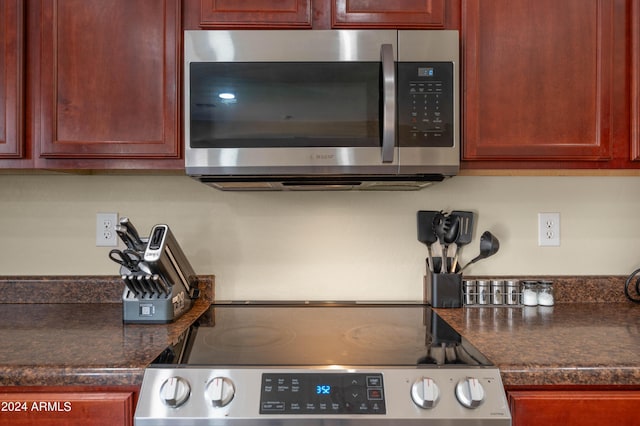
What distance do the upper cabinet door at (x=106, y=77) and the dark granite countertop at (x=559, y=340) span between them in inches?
39.9

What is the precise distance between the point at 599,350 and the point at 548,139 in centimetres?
57

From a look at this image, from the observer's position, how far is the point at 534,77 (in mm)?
1202

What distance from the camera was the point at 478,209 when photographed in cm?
153

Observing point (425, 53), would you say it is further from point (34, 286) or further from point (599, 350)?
point (34, 286)

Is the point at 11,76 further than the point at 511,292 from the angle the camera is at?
No

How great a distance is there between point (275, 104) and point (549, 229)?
1.06m

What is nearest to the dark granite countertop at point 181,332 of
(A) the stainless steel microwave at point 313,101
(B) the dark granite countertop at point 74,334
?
(B) the dark granite countertop at point 74,334

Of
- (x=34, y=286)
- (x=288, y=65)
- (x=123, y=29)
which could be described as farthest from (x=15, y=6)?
(x=34, y=286)

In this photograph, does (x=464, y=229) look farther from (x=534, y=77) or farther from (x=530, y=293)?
(x=534, y=77)

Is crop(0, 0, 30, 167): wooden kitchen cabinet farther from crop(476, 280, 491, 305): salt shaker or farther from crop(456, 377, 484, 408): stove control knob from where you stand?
crop(476, 280, 491, 305): salt shaker

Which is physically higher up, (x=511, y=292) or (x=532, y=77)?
(x=532, y=77)

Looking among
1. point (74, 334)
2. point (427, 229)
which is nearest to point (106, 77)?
point (74, 334)

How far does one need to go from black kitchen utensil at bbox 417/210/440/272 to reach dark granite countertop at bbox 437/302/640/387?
23cm

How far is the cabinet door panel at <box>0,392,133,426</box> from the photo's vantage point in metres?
0.89
